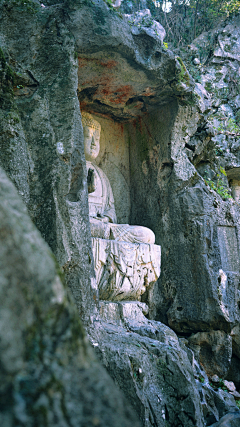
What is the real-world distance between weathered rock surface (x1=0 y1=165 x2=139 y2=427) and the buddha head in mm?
4131

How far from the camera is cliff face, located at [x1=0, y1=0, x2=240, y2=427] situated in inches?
34.3

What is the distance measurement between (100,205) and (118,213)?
610 millimetres

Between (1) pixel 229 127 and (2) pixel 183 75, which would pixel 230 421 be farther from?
(1) pixel 229 127

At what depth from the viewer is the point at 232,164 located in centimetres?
652

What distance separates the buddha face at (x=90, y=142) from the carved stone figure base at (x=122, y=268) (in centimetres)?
150

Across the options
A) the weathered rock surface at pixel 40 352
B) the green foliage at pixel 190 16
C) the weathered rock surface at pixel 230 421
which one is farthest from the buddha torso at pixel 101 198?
the green foliage at pixel 190 16

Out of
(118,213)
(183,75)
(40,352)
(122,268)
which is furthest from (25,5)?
(40,352)

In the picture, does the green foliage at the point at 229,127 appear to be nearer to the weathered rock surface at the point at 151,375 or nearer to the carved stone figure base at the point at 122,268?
the carved stone figure base at the point at 122,268

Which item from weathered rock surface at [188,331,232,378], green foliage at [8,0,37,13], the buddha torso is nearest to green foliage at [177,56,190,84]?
the buddha torso

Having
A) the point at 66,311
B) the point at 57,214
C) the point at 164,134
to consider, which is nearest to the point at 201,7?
the point at 164,134

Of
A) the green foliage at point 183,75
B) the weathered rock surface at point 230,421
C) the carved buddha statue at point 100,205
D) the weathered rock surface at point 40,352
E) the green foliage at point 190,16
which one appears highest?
the green foliage at point 190,16

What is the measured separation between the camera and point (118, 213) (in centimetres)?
565

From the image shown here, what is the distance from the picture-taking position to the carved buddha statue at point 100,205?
4387 mm

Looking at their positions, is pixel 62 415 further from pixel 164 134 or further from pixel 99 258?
pixel 164 134
